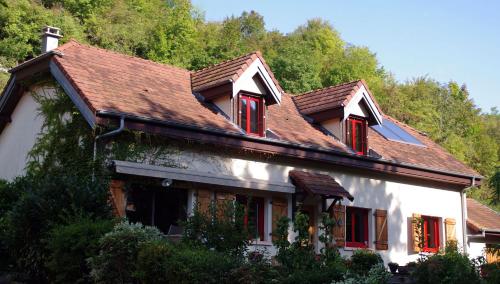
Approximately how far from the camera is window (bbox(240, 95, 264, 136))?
18.8 m

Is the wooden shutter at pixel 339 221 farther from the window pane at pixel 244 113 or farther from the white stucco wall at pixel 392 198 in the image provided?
the window pane at pixel 244 113

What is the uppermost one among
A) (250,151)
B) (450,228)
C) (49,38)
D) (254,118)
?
(49,38)

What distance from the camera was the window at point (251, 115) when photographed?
61.6 feet

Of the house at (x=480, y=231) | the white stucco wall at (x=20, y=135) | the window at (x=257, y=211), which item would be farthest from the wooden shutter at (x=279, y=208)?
the house at (x=480, y=231)

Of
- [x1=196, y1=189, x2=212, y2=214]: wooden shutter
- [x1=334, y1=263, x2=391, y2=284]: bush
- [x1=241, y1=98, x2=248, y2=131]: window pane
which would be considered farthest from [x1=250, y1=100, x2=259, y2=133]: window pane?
[x1=334, y1=263, x2=391, y2=284]: bush

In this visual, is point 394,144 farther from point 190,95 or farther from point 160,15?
point 160,15

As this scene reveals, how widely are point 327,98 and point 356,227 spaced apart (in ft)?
14.0

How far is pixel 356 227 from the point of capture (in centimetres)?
2097

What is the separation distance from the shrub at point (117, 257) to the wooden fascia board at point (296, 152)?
394 cm

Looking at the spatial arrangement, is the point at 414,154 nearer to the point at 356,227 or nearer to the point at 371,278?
the point at 356,227

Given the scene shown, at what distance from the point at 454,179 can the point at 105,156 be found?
13.0 m

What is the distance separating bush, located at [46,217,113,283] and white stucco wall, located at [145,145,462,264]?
5412mm

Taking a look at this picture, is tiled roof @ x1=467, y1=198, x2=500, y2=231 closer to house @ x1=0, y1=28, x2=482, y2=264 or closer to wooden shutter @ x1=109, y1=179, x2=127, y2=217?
house @ x1=0, y1=28, x2=482, y2=264

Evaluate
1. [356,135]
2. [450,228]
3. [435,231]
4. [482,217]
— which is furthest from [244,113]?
[482,217]
